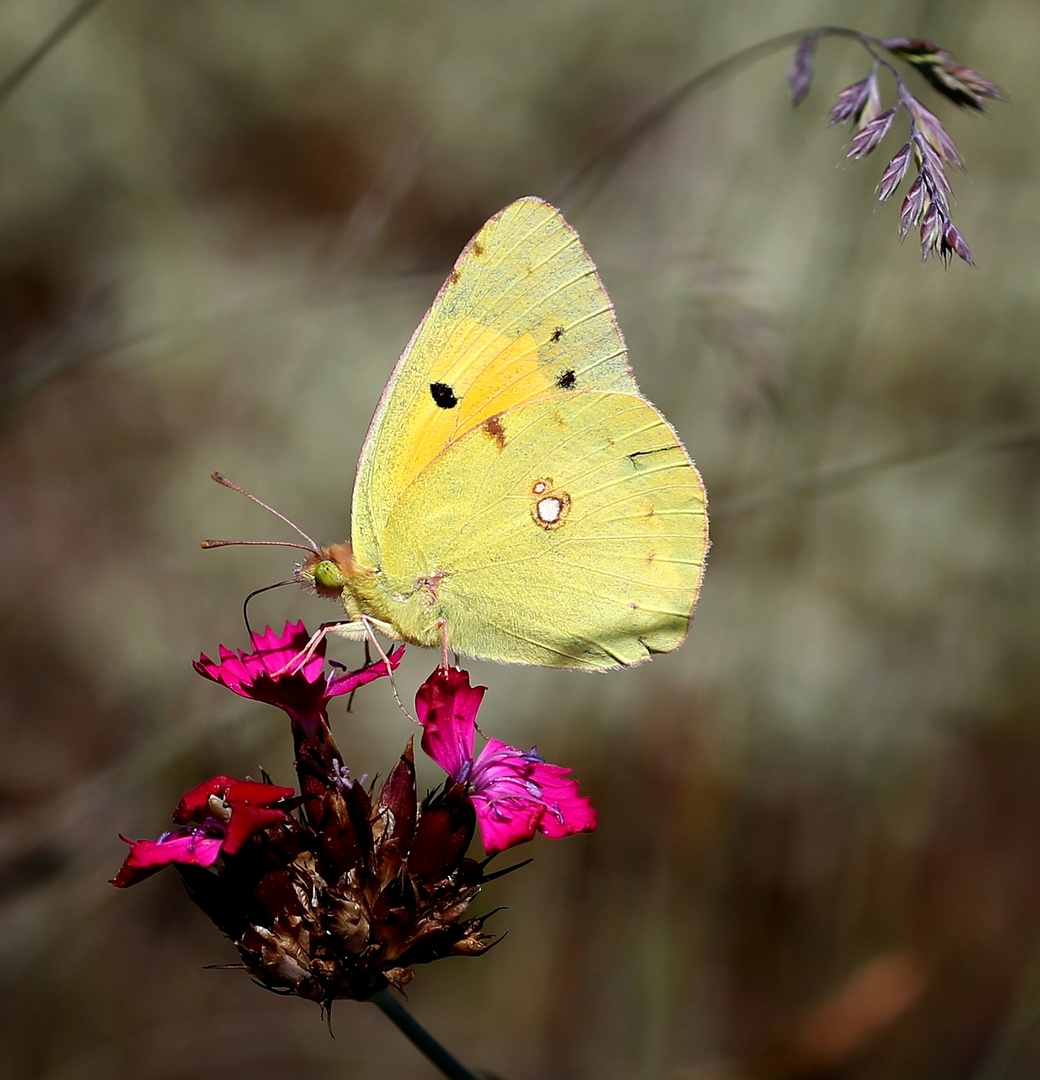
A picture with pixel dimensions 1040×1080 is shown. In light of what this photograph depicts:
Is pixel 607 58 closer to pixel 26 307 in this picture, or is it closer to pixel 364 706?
pixel 26 307

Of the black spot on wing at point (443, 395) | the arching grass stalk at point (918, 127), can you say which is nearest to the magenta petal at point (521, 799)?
the black spot on wing at point (443, 395)

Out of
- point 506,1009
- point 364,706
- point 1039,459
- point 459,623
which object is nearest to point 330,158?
point 364,706

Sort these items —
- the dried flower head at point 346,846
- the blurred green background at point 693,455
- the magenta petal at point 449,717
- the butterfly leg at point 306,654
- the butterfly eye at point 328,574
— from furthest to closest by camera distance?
1. the blurred green background at point 693,455
2. the butterfly eye at point 328,574
3. the butterfly leg at point 306,654
4. the magenta petal at point 449,717
5. the dried flower head at point 346,846

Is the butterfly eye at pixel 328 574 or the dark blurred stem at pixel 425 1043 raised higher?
the butterfly eye at pixel 328 574

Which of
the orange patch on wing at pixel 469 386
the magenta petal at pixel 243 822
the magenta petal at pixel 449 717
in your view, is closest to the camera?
the magenta petal at pixel 243 822

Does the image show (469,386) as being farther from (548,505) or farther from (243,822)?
(243,822)

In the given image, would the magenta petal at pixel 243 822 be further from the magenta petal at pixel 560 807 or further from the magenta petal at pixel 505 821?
the magenta petal at pixel 560 807
